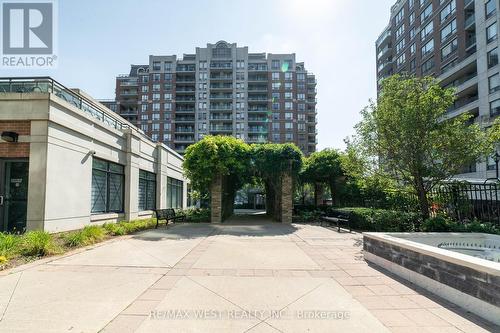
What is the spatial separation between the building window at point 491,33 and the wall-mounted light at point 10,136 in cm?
4240

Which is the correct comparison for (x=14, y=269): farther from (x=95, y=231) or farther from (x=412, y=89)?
(x=412, y=89)

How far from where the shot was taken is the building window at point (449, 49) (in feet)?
131

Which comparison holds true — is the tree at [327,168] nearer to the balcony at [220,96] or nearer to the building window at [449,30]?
the building window at [449,30]

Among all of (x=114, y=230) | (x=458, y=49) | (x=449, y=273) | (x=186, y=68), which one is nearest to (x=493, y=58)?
(x=458, y=49)

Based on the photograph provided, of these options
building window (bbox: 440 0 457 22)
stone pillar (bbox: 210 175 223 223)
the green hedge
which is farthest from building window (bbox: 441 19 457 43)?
stone pillar (bbox: 210 175 223 223)

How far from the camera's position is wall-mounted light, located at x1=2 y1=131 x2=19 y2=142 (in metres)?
10.6

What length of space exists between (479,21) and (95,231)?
43662 millimetres

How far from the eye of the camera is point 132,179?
1742 cm

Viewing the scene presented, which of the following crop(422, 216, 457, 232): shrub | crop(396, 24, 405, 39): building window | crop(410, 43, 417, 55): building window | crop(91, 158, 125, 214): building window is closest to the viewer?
crop(422, 216, 457, 232): shrub

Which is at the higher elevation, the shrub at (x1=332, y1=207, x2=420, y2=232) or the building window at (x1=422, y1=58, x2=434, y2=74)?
the building window at (x1=422, y1=58, x2=434, y2=74)

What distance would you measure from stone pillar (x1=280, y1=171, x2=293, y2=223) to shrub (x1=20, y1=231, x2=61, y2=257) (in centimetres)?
1256

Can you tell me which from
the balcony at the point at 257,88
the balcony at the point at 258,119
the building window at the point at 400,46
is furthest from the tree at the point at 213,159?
the balcony at the point at 257,88

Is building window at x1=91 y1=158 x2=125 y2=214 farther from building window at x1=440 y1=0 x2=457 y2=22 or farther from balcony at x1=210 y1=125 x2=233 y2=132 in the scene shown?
balcony at x1=210 y1=125 x2=233 y2=132

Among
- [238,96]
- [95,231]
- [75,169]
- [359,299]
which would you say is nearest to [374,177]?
[359,299]
